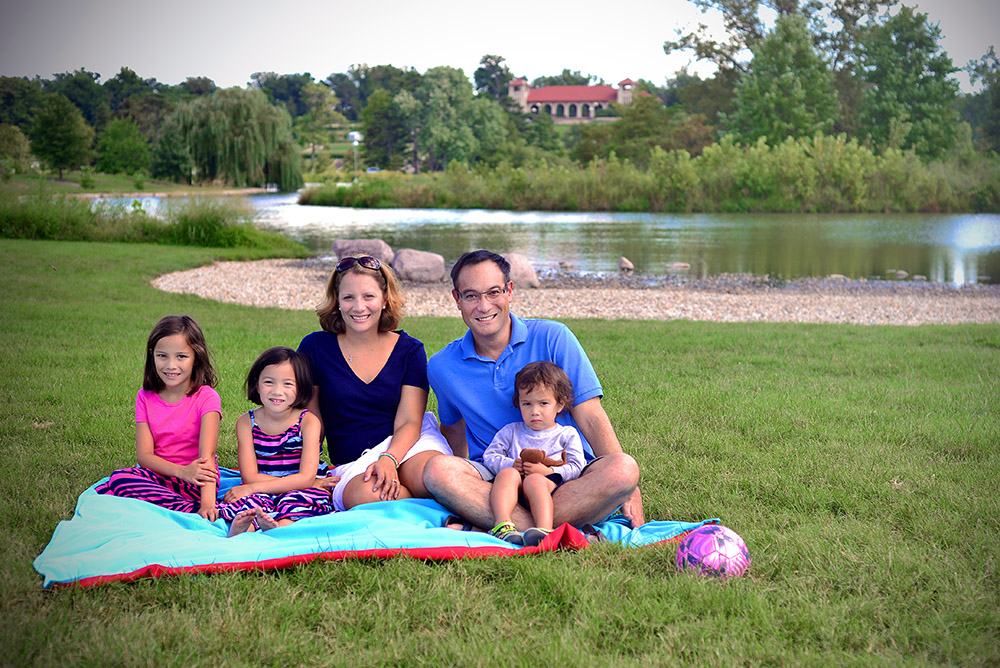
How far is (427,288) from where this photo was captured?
15938 millimetres

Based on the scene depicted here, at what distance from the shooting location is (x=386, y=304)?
3.86m

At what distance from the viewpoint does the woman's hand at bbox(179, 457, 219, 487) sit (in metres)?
3.61

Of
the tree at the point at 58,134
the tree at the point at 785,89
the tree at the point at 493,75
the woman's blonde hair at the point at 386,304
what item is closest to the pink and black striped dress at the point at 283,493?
the woman's blonde hair at the point at 386,304

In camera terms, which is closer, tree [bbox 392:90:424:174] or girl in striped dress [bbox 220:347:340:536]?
girl in striped dress [bbox 220:347:340:536]

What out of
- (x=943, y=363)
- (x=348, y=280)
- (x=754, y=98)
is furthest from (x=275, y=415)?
(x=754, y=98)

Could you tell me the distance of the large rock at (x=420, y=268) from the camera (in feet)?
56.4

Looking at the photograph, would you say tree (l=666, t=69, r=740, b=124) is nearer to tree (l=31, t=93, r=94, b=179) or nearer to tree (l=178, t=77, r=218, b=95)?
tree (l=31, t=93, r=94, b=179)

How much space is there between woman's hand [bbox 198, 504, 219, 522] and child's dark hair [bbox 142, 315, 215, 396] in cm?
59

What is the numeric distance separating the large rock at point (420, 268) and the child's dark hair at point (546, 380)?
13.9m

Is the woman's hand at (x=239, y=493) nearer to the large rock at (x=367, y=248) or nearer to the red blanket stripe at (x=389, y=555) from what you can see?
the red blanket stripe at (x=389, y=555)

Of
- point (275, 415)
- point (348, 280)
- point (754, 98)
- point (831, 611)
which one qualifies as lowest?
point (831, 611)

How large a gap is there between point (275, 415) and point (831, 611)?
253 centimetres

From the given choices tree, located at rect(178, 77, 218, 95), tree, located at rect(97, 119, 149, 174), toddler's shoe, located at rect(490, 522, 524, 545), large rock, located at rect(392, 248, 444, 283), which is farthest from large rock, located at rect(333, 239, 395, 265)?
tree, located at rect(178, 77, 218, 95)

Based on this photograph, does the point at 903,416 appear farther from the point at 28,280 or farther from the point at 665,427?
the point at 28,280
